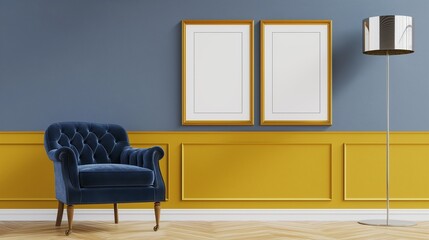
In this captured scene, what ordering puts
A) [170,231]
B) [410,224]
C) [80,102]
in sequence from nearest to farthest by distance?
[170,231]
[410,224]
[80,102]

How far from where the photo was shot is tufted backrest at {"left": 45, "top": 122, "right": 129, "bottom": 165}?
5047 millimetres

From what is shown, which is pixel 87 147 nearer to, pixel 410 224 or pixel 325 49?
pixel 325 49

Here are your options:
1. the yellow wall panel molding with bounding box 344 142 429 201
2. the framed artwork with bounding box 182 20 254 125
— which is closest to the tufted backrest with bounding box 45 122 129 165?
the framed artwork with bounding box 182 20 254 125

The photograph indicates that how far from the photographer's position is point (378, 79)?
5504mm

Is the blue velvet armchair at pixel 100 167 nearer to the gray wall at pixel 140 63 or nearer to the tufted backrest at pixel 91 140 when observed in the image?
the tufted backrest at pixel 91 140

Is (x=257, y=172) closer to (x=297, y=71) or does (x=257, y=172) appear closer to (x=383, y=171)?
(x=297, y=71)

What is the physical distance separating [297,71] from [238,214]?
1265 millimetres

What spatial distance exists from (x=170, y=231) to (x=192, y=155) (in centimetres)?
87

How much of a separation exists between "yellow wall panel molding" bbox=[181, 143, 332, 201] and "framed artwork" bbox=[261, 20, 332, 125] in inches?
10.3

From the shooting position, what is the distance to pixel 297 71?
548 centimetres

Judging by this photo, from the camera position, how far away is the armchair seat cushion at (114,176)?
4.56 metres

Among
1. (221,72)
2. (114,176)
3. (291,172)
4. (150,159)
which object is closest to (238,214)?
(291,172)

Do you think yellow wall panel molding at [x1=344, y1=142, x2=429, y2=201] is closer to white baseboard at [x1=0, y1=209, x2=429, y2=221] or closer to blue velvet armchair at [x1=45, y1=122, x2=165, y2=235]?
white baseboard at [x1=0, y1=209, x2=429, y2=221]

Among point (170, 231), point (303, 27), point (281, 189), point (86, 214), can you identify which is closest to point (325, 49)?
point (303, 27)
